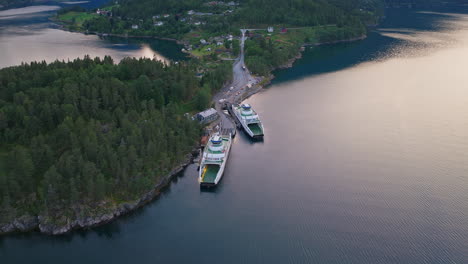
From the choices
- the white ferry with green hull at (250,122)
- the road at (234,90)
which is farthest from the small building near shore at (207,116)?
the white ferry with green hull at (250,122)

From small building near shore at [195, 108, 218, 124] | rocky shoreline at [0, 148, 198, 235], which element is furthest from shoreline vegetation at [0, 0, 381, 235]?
small building near shore at [195, 108, 218, 124]

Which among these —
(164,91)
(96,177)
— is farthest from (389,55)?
(96,177)

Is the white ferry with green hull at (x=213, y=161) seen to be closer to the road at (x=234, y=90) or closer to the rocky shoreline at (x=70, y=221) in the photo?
the rocky shoreline at (x=70, y=221)

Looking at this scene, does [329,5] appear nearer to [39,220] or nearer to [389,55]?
[389,55]

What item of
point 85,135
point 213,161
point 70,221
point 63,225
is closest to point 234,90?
point 213,161

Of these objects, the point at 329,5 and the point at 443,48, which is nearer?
the point at 443,48

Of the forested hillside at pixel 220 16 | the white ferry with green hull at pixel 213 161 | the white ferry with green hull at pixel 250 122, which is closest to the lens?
the white ferry with green hull at pixel 213 161
